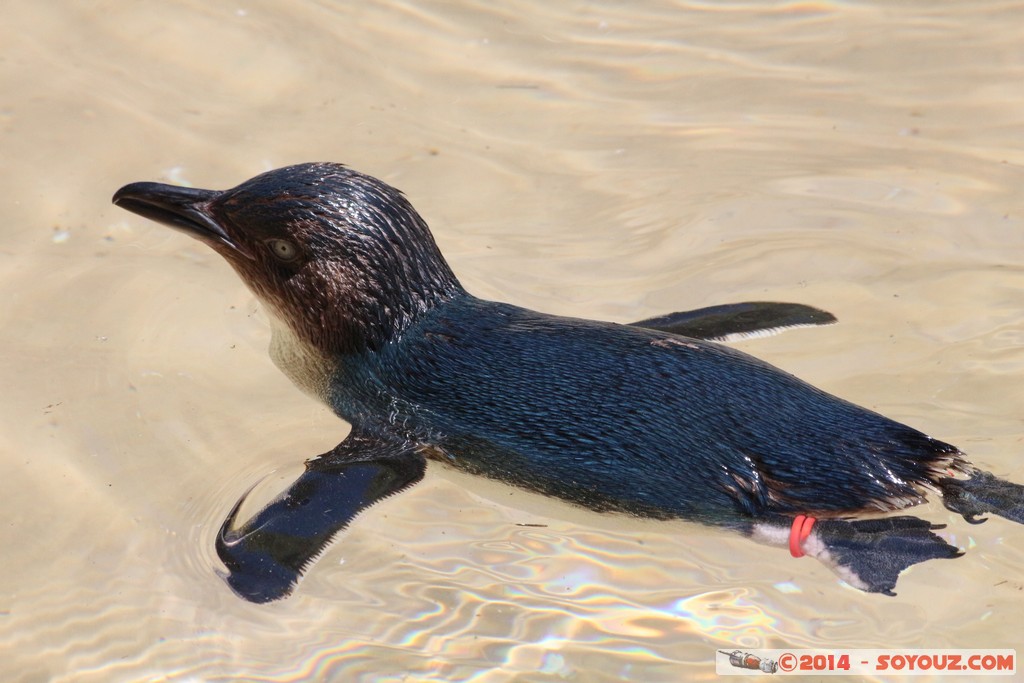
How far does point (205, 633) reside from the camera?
283 cm

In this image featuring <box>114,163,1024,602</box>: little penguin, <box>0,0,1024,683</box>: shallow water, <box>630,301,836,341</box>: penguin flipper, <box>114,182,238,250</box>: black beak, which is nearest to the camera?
<box>114,163,1024,602</box>: little penguin

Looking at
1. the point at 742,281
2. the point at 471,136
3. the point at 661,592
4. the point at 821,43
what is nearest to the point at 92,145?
the point at 471,136

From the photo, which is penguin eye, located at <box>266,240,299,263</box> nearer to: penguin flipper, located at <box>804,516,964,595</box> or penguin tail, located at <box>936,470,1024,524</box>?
penguin flipper, located at <box>804,516,964,595</box>

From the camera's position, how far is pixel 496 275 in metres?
3.94

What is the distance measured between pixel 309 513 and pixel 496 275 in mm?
1416

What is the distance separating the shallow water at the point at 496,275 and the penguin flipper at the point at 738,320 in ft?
0.67

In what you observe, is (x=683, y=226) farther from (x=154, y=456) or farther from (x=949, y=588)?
(x=154, y=456)

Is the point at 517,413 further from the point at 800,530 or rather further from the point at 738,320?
the point at 738,320

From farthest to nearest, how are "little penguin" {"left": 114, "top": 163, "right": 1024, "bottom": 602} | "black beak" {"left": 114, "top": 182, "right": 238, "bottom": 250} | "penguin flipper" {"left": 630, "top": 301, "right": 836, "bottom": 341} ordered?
"penguin flipper" {"left": 630, "top": 301, "right": 836, "bottom": 341}, "black beak" {"left": 114, "top": 182, "right": 238, "bottom": 250}, "little penguin" {"left": 114, "top": 163, "right": 1024, "bottom": 602}

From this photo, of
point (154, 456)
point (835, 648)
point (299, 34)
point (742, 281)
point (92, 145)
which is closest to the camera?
point (835, 648)

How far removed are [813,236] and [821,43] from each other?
1.42 meters

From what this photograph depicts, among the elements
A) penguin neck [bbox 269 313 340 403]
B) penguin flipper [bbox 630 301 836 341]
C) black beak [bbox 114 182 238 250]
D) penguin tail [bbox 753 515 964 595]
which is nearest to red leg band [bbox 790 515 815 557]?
penguin tail [bbox 753 515 964 595]

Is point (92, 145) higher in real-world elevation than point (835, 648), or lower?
higher

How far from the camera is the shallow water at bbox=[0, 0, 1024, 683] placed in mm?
2883
